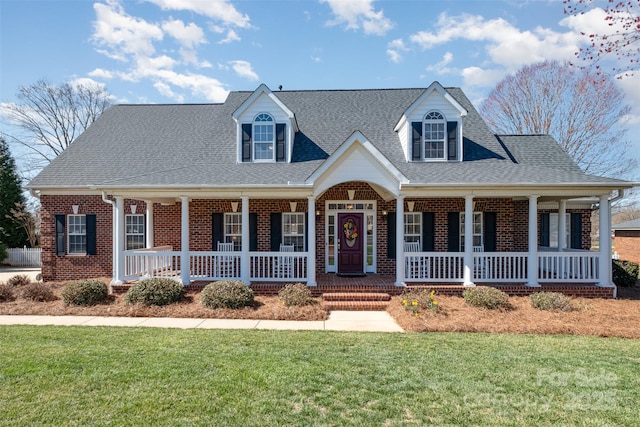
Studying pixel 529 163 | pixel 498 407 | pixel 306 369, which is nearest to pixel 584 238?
pixel 529 163

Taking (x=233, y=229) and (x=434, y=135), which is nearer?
(x=434, y=135)

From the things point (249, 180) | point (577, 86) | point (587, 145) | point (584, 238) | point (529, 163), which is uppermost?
point (577, 86)

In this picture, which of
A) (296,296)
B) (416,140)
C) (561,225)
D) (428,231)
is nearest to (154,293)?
(296,296)

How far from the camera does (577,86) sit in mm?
24734

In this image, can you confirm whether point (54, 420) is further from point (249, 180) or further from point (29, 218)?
point (29, 218)

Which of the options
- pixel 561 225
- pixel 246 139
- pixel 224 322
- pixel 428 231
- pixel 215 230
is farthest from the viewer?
pixel 215 230

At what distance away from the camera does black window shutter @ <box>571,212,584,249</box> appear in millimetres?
13938

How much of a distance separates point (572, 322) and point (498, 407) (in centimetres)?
554

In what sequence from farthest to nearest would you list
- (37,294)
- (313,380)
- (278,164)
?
(278,164) → (37,294) → (313,380)

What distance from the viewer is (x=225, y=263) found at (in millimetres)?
12039

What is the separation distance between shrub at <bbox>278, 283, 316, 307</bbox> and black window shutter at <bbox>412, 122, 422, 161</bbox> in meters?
6.30

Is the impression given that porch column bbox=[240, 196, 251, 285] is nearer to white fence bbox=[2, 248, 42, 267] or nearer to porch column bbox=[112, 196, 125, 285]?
porch column bbox=[112, 196, 125, 285]

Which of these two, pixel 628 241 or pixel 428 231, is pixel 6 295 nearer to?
pixel 428 231

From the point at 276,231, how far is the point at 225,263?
216 cm
